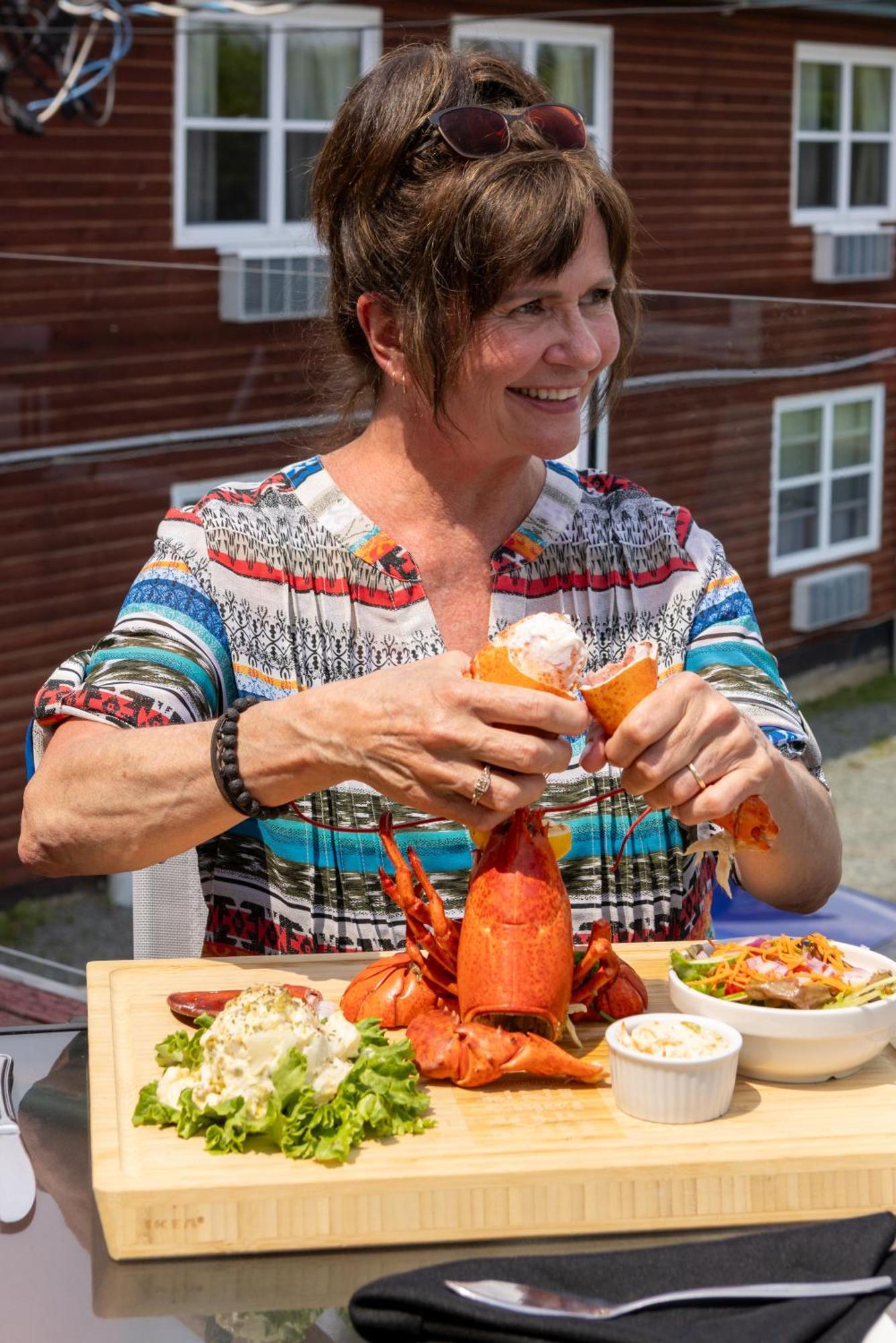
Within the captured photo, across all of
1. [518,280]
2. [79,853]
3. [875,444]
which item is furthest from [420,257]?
[875,444]

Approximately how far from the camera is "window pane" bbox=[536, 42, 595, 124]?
11.2 m

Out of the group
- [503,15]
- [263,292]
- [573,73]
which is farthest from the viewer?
[573,73]

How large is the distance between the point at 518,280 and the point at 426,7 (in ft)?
28.5

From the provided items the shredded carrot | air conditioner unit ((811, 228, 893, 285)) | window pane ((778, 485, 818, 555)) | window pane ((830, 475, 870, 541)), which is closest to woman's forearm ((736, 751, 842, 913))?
the shredded carrot

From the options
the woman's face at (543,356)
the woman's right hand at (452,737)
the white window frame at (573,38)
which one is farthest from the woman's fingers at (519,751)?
the white window frame at (573,38)

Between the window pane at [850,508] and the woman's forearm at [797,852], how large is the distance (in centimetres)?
496

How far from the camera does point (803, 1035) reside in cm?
187

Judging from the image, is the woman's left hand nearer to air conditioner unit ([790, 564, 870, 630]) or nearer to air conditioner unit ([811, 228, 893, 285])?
air conditioner unit ([790, 564, 870, 630])

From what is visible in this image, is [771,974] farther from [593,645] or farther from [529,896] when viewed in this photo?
[593,645]

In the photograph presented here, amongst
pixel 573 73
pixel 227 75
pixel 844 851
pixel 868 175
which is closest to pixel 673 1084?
pixel 844 851

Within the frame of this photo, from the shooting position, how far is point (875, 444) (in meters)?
7.46

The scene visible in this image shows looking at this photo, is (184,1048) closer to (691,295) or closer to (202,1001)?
(202,1001)

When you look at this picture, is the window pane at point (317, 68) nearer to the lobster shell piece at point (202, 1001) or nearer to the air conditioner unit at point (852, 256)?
the air conditioner unit at point (852, 256)

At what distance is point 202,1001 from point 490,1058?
424 mm
